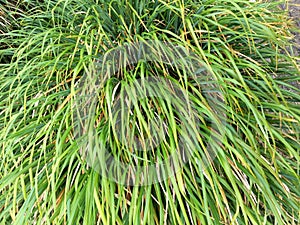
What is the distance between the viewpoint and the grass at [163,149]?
0.88 meters

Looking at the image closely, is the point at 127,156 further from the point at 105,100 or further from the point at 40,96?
the point at 40,96

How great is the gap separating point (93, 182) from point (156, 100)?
279 millimetres

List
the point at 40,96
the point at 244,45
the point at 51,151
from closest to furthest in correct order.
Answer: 1. the point at 51,151
2. the point at 40,96
3. the point at 244,45

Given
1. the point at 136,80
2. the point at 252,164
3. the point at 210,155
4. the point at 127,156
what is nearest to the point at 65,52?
the point at 136,80

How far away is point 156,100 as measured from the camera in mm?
977

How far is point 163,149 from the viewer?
36.2 inches

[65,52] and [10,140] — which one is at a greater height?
[65,52]

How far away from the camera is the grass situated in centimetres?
88

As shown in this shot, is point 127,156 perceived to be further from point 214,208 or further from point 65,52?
point 65,52

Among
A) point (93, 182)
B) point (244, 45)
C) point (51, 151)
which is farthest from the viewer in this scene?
point (244, 45)

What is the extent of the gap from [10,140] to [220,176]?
581 mm

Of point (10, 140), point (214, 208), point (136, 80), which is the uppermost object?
point (136, 80)

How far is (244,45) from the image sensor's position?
3.95 ft

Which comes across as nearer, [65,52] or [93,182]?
[93,182]
